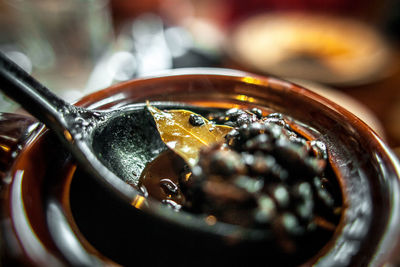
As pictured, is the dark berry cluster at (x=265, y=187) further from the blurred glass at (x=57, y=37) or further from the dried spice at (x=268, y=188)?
the blurred glass at (x=57, y=37)

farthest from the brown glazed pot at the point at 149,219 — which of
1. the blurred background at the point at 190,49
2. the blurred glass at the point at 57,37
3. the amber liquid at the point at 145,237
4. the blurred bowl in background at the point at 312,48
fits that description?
the blurred glass at the point at 57,37

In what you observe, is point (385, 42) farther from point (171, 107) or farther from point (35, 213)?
point (35, 213)

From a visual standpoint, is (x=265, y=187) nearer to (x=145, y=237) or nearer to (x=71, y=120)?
(x=145, y=237)

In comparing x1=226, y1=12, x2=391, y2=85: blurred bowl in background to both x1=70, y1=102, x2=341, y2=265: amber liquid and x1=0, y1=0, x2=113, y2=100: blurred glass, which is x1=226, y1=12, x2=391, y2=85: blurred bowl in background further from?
x1=70, y1=102, x2=341, y2=265: amber liquid

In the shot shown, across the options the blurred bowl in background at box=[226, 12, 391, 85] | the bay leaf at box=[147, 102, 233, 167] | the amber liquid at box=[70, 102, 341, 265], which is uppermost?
the blurred bowl in background at box=[226, 12, 391, 85]

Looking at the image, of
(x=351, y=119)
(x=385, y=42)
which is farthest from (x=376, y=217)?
Answer: (x=385, y=42)

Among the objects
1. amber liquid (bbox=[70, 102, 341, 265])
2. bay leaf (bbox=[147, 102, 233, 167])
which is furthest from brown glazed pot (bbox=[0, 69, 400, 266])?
bay leaf (bbox=[147, 102, 233, 167])
